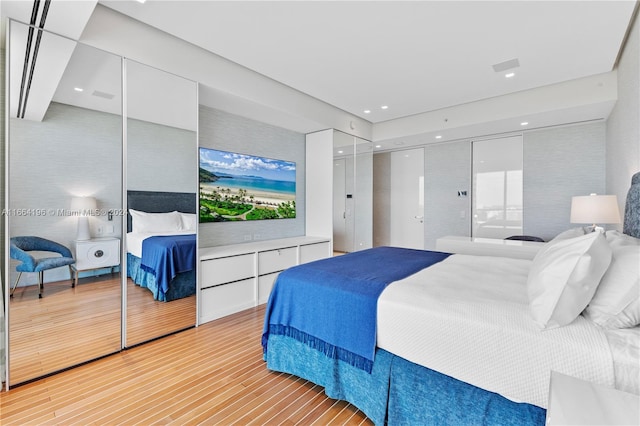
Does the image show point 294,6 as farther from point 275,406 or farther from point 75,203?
point 275,406

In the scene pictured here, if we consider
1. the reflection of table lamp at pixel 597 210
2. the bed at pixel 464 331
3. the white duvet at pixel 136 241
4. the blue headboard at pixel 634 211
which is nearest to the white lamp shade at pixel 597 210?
the reflection of table lamp at pixel 597 210

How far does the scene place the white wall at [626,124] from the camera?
2410mm

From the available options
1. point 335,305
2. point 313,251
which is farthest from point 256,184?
point 335,305

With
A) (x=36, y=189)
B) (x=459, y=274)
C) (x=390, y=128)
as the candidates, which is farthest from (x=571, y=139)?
(x=36, y=189)

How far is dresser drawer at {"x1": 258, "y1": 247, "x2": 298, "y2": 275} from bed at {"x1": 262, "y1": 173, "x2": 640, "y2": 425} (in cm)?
152

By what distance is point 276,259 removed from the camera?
386 cm

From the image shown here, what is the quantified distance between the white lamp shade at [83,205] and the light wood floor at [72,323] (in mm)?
540

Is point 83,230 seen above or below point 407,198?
below

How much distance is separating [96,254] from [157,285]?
23.0 inches

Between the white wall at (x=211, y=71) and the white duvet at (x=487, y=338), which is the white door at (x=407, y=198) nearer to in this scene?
the white wall at (x=211, y=71)

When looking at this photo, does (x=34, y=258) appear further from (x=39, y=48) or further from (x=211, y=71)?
(x=211, y=71)

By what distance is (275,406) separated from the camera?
186 cm

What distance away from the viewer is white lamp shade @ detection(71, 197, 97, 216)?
224 centimetres

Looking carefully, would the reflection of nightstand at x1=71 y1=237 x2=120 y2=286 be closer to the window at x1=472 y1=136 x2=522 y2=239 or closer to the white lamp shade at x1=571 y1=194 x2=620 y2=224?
the white lamp shade at x1=571 y1=194 x2=620 y2=224
